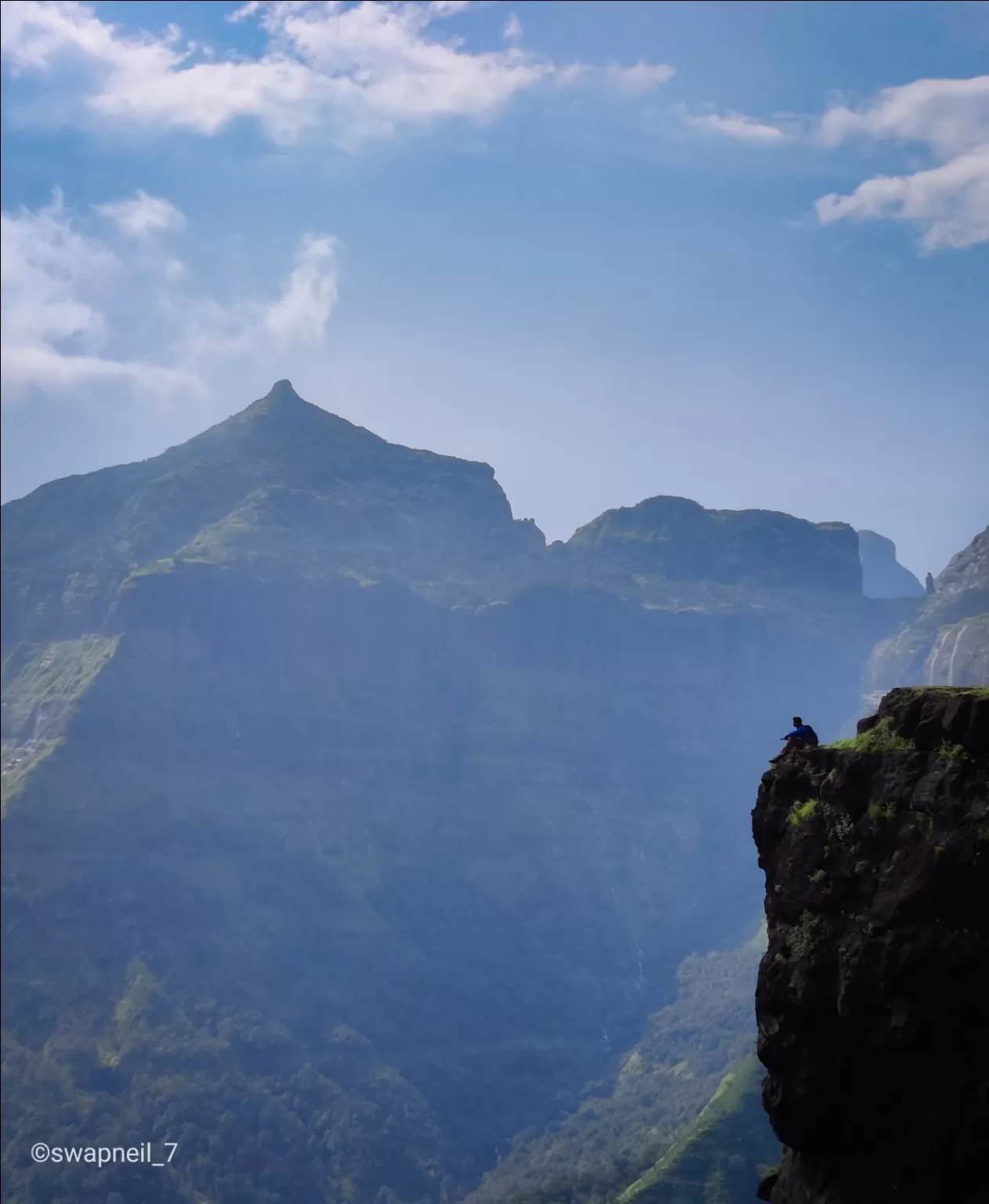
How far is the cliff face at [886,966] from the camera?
3334cm

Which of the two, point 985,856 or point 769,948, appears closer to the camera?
point 985,856

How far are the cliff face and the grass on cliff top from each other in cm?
6

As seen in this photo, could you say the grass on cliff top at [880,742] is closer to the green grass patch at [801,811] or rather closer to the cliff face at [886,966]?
the cliff face at [886,966]

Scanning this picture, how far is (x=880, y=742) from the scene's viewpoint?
37.8 metres

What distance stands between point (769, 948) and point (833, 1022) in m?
4.14

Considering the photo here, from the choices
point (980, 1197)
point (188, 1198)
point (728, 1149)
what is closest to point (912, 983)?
point (980, 1197)

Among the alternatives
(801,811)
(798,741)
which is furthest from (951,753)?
(798,741)

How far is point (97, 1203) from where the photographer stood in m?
193

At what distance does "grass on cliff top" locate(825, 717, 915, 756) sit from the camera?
122ft

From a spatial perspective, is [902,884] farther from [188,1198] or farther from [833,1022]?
[188,1198]

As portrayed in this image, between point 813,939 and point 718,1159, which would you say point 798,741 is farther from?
point 718,1159

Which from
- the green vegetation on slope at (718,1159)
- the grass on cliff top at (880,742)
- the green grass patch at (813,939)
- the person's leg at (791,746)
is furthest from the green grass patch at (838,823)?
the green vegetation on slope at (718,1159)

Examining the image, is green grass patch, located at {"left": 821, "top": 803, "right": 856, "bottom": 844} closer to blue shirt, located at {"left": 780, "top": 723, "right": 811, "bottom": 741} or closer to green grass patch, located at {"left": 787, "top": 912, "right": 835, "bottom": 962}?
green grass patch, located at {"left": 787, "top": 912, "right": 835, "bottom": 962}

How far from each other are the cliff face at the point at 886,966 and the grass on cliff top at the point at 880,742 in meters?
0.06
